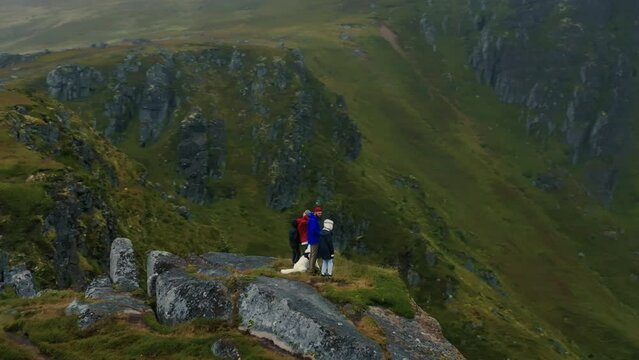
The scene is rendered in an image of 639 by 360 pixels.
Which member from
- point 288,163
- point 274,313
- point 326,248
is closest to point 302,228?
point 326,248

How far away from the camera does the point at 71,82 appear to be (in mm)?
164125

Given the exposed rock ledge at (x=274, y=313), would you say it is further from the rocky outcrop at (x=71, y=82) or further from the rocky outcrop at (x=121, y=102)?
the rocky outcrop at (x=71, y=82)

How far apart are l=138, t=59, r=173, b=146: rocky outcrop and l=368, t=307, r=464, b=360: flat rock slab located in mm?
141289

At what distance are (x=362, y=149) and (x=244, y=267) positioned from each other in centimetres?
16041

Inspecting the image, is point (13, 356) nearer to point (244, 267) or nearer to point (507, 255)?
point (244, 267)

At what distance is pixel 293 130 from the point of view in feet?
545

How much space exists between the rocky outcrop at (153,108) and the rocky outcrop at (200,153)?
8430 millimetres

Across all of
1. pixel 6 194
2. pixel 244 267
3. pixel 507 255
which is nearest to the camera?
pixel 244 267

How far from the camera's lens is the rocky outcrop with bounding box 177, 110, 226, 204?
15250 cm

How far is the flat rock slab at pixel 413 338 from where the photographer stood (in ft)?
85.6

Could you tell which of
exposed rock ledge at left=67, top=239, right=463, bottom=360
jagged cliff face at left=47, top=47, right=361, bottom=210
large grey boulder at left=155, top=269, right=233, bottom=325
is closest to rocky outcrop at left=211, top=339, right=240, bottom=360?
exposed rock ledge at left=67, top=239, right=463, bottom=360

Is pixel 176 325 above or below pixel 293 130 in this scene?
above

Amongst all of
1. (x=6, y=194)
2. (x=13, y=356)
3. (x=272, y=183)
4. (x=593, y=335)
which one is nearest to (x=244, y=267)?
(x=13, y=356)

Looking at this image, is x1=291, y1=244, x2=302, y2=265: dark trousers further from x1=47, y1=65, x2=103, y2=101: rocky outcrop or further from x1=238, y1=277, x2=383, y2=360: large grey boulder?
x1=47, y1=65, x2=103, y2=101: rocky outcrop
